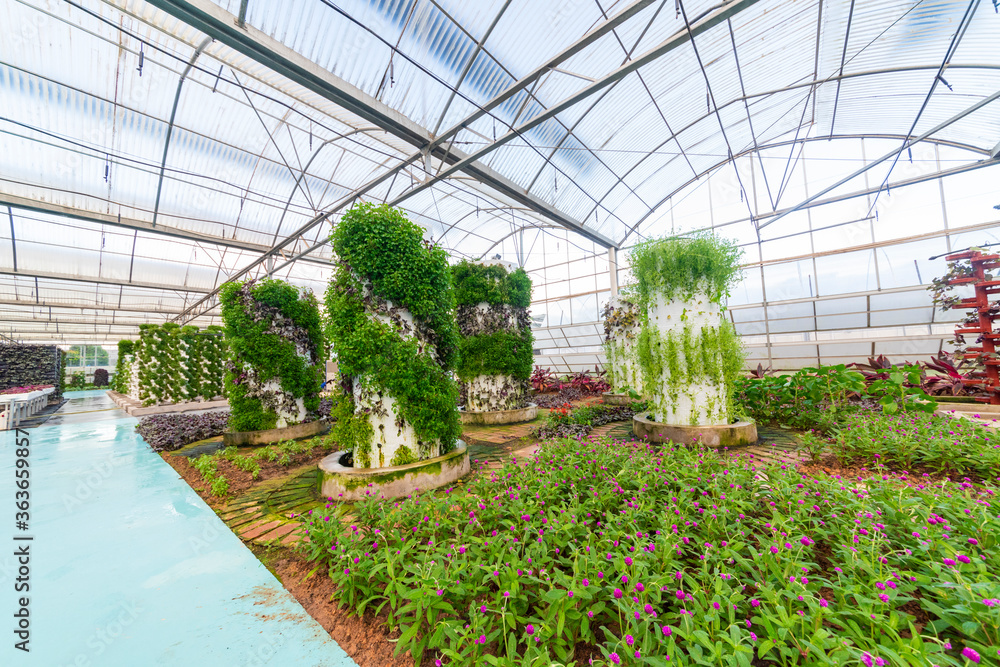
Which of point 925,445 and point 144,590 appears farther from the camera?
point 925,445

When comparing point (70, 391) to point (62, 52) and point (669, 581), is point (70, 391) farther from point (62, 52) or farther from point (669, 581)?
point (669, 581)

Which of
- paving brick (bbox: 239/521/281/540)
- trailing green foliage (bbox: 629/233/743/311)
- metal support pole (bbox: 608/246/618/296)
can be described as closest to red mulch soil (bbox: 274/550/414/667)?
paving brick (bbox: 239/521/281/540)

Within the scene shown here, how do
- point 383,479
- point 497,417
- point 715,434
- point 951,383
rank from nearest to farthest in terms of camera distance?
point 383,479 → point 715,434 → point 951,383 → point 497,417

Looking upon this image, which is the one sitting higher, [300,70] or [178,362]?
[300,70]

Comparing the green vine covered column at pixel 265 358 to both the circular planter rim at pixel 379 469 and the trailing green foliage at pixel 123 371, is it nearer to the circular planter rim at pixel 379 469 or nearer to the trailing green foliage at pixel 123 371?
the circular planter rim at pixel 379 469

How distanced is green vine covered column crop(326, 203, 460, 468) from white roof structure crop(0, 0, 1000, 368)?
460 centimetres

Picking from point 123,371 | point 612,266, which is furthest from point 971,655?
point 123,371

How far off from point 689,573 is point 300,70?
27.4 feet

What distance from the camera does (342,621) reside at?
188 cm

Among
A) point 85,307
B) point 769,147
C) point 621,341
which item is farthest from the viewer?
point 85,307

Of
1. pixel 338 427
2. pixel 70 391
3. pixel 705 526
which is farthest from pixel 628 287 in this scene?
pixel 70 391

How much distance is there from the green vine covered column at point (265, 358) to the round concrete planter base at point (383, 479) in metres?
3.31

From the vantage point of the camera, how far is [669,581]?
154cm

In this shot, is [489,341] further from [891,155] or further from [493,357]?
[891,155]
